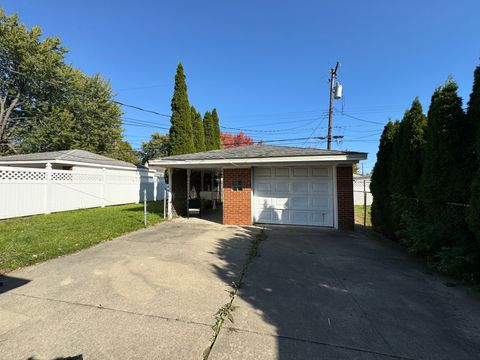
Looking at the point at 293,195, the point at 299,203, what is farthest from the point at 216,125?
the point at 299,203

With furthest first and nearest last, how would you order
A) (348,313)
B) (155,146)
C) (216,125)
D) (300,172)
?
1. (155,146)
2. (216,125)
3. (300,172)
4. (348,313)

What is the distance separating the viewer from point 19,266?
14.1 ft

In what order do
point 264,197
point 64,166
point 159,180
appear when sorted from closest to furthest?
point 264,197 < point 64,166 < point 159,180

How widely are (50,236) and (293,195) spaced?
7.10 m

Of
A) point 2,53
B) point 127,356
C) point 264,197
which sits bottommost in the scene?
point 127,356

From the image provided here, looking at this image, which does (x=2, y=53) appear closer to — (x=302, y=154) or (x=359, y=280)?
(x=302, y=154)

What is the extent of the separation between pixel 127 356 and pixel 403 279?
399 centimetres

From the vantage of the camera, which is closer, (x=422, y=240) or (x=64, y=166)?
(x=422, y=240)

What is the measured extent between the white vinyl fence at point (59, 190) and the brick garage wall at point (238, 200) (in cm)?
781

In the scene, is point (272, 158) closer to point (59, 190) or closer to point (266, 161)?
point (266, 161)

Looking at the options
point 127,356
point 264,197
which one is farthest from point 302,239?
point 127,356

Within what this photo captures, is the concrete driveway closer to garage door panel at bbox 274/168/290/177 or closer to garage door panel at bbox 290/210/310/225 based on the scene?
garage door panel at bbox 290/210/310/225

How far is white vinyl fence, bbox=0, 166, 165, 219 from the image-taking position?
29.5 feet

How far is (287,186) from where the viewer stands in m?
8.41
